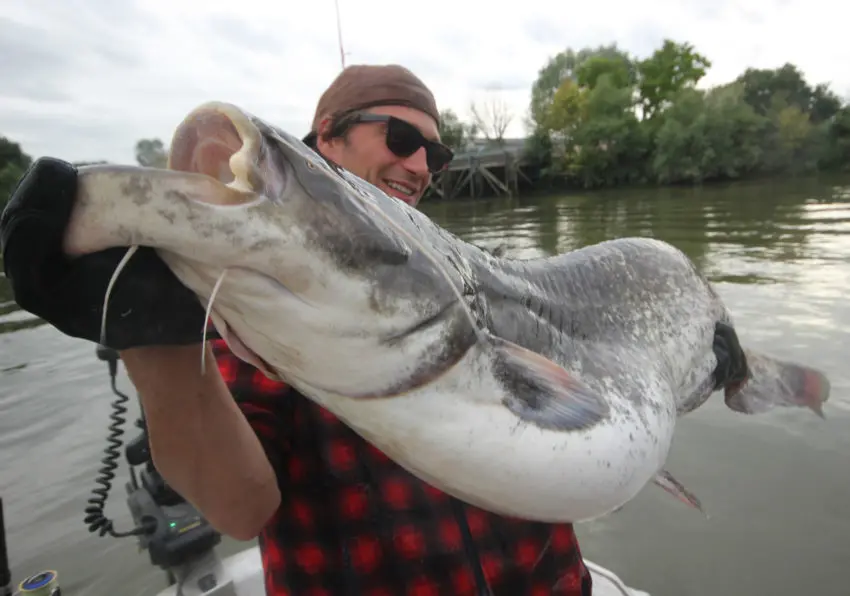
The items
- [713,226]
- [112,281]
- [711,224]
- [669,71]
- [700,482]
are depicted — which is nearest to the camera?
[112,281]

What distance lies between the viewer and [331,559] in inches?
63.2

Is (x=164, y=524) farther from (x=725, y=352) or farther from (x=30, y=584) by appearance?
(x=725, y=352)

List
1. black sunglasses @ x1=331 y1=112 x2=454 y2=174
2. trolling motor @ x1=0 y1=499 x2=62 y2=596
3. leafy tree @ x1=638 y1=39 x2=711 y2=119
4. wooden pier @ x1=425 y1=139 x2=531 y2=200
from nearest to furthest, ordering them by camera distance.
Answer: black sunglasses @ x1=331 y1=112 x2=454 y2=174, trolling motor @ x1=0 y1=499 x2=62 y2=596, wooden pier @ x1=425 y1=139 x2=531 y2=200, leafy tree @ x1=638 y1=39 x2=711 y2=119

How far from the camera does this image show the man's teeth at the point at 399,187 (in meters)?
2.37

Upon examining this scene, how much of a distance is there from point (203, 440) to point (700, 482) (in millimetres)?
4282

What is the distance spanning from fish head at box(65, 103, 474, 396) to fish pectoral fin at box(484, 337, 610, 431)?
0.20 metres

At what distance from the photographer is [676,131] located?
33.5 meters

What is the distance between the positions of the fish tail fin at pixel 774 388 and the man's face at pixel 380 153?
1840mm

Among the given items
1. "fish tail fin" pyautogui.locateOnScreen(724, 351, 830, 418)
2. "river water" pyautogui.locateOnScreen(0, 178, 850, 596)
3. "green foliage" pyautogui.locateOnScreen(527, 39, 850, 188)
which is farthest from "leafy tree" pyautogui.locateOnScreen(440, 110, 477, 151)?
"fish tail fin" pyautogui.locateOnScreen(724, 351, 830, 418)

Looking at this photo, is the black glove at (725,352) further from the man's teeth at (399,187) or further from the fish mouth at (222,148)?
the fish mouth at (222,148)

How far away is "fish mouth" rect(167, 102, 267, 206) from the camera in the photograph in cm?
93

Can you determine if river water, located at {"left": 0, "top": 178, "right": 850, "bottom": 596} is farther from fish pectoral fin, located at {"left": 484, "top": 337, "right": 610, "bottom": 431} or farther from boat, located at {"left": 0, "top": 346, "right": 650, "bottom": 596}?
fish pectoral fin, located at {"left": 484, "top": 337, "right": 610, "bottom": 431}

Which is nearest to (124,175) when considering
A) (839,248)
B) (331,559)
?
(331,559)

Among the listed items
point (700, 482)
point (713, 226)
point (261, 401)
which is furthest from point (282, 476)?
point (713, 226)
